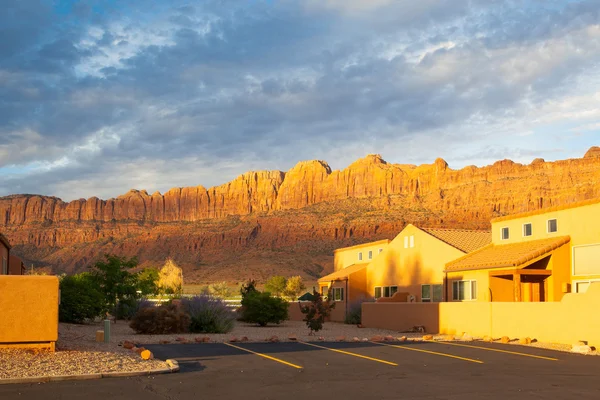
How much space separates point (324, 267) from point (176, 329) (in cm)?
6734

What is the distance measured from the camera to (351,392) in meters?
12.4

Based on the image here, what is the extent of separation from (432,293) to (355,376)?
22.5 metres

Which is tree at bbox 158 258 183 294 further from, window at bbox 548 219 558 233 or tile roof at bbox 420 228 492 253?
window at bbox 548 219 558 233

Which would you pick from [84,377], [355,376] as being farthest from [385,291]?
[84,377]

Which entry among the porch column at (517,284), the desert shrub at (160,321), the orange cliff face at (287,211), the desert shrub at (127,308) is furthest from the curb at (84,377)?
the orange cliff face at (287,211)

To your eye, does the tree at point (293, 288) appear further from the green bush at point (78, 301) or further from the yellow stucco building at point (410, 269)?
the green bush at point (78, 301)

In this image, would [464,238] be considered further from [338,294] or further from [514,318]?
[514,318]

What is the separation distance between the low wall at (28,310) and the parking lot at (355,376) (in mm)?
3213

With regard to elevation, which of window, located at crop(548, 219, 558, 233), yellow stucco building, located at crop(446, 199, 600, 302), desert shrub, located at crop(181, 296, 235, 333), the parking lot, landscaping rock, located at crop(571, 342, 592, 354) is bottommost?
the parking lot

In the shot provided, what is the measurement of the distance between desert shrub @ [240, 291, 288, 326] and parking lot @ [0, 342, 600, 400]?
16618mm

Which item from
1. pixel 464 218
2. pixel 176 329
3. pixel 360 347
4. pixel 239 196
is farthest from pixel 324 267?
pixel 360 347

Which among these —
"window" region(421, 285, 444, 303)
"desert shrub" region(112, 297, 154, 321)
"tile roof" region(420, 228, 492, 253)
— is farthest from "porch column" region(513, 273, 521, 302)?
"desert shrub" region(112, 297, 154, 321)

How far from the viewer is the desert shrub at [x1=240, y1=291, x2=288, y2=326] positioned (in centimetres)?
3816

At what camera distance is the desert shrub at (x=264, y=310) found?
3816 centimetres
